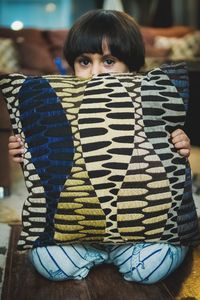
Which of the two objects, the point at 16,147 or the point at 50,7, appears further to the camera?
the point at 50,7

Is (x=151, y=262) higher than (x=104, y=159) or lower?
lower

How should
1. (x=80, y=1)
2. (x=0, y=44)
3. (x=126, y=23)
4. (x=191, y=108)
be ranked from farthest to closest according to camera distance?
(x=80, y=1) → (x=0, y=44) → (x=191, y=108) → (x=126, y=23)

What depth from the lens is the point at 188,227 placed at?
31.7 inches

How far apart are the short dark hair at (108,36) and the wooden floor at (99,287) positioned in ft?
1.70

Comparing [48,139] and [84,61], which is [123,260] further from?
[84,61]

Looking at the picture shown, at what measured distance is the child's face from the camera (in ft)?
3.12

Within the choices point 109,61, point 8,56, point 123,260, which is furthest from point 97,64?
point 8,56

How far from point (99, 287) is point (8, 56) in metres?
2.45

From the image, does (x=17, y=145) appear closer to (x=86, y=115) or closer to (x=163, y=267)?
(x=86, y=115)

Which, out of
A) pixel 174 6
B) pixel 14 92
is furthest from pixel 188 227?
pixel 174 6

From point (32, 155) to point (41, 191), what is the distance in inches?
2.9

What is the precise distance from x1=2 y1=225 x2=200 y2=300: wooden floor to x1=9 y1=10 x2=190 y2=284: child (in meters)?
0.02

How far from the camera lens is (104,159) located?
73 centimetres

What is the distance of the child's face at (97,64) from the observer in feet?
3.12
